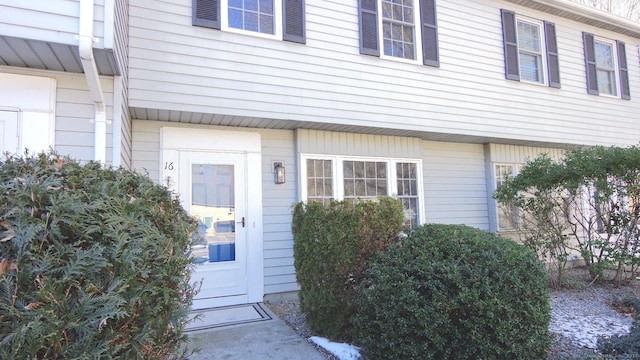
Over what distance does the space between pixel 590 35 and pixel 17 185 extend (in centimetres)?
1046

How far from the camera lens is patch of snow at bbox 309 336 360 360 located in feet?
11.2

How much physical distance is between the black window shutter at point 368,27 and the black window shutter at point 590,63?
17.7 feet

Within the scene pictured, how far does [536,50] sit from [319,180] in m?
5.38

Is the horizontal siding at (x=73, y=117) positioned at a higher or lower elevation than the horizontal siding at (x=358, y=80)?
lower

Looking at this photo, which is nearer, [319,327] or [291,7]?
[319,327]

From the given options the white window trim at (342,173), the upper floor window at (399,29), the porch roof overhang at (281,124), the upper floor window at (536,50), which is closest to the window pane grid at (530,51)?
the upper floor window at (536,50)

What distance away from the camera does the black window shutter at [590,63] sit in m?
8.42

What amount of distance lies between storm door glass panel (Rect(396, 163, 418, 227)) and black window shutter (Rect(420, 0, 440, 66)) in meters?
1.80

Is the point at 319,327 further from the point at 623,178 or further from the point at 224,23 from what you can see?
the point at 623,178

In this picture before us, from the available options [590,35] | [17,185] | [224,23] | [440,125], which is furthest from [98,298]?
[590,35]

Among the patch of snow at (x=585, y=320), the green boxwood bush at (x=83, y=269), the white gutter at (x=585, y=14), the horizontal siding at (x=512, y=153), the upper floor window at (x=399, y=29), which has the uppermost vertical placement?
the white gutter at (x=585, y=14)

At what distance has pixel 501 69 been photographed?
727cm

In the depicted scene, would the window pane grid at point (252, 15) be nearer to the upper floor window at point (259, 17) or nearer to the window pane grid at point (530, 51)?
the upper floor window at point (259, 17)

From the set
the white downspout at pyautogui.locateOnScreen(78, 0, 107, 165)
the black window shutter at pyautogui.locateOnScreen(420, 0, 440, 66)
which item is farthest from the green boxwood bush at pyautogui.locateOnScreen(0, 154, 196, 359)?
the black window shutter at pyautogui.locateOnScreen(420, 0, 440, 66)
